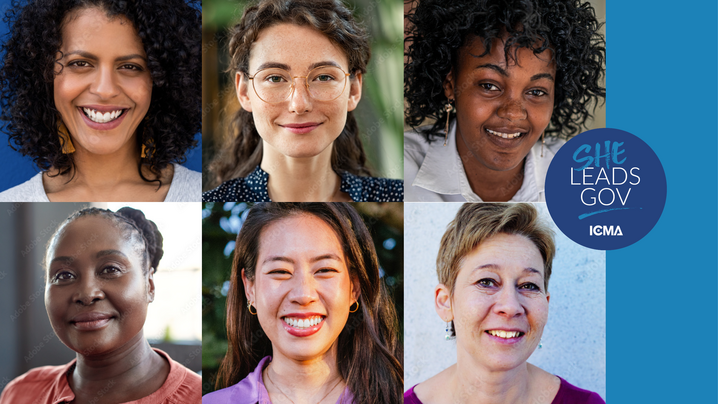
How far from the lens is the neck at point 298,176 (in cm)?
274

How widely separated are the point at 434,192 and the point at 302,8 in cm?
118

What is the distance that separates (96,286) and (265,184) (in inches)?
39.7

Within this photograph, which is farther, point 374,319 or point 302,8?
point 374,319

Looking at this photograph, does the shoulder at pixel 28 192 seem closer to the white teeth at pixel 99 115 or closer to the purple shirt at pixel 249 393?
the white teeth at pixel 99 115

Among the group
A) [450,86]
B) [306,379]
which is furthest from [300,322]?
[450,86]

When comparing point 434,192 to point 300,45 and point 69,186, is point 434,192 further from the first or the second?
point 69,186

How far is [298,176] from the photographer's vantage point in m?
2.75

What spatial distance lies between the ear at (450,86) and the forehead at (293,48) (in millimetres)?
641

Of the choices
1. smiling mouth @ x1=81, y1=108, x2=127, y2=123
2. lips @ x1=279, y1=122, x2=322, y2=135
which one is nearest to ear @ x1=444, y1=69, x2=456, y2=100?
lips @ x1=279, y1=122, x2=322, y2=135

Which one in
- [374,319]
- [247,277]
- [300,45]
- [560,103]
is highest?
[300,45]

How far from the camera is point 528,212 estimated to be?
9.46ft

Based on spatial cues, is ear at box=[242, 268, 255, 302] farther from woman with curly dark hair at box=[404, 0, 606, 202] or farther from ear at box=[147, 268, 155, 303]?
woman with curly dark hair at box=[404, 0, 606, 202]

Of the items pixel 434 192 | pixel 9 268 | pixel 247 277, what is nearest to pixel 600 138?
pixel 434 192

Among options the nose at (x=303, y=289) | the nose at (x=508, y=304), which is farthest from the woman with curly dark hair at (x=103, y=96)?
the nose at (x=508, y=304)
